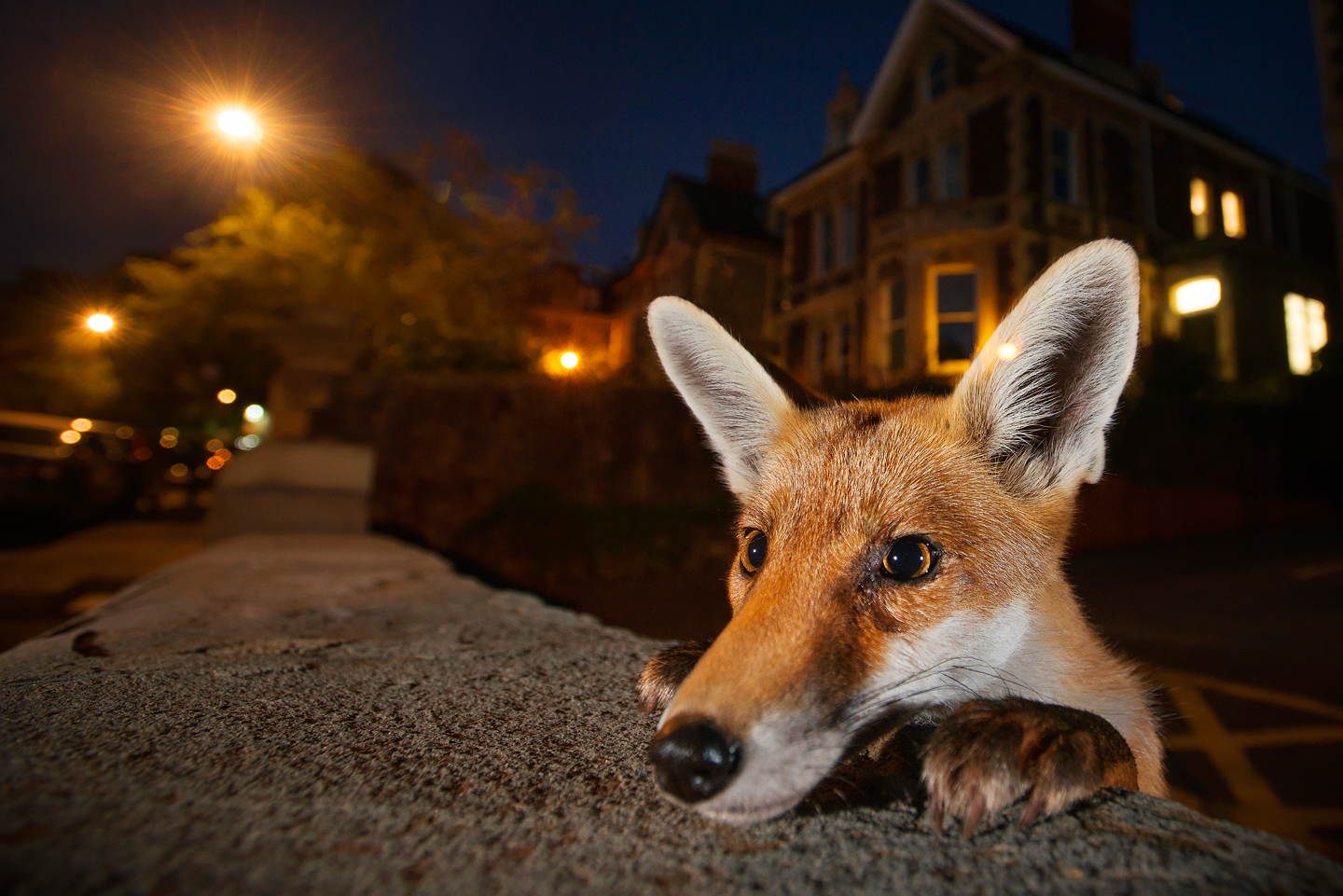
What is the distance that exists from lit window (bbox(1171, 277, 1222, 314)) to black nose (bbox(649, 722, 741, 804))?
18.9 meters

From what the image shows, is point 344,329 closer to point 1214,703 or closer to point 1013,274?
point 1214,703

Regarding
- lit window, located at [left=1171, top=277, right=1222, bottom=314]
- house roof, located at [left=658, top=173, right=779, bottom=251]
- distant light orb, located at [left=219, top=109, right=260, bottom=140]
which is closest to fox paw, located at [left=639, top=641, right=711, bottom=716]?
house roof, located at [left=658, top=173, right=779, bottom=251]

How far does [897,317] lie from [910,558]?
582 inches

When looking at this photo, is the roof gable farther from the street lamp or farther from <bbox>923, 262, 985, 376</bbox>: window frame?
the street lamp

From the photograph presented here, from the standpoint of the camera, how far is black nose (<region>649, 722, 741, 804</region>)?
102cm

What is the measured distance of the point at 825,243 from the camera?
17.3 metres

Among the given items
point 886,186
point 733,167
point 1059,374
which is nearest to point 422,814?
point 1059,374

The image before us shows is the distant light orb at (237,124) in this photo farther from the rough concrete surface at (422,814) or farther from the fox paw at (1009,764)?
the fox paw at (1009,764)

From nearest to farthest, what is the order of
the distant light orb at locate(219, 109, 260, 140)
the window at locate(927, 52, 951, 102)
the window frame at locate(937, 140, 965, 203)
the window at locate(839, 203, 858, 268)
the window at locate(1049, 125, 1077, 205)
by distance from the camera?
the distant light orb at locate(219, 109, 260, 140), the window at locate(1049, 125, 1077, 205), the window frame at locate(937, 140, 965, 203), the window at locate(927, 52, 951, 102), the window at locate(839, 203, 858, 268)

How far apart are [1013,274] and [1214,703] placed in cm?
1088

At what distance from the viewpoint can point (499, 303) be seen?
12.5 meters

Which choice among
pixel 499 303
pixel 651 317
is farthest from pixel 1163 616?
pixel 499 303

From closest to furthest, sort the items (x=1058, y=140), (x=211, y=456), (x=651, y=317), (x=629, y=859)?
(x=629, y=859) < (x=651, y=317) < (x=1058, y=140) < (x=211, y=456)

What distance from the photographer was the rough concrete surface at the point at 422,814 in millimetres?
882
